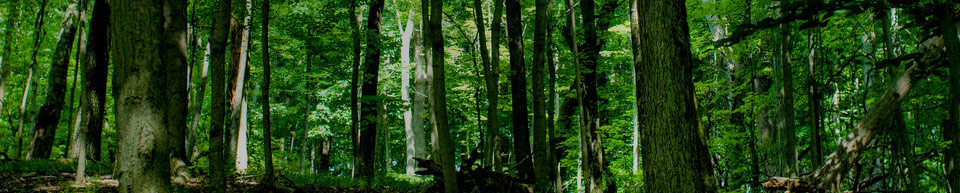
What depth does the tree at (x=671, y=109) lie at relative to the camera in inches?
129

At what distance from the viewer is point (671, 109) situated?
3.29 meters

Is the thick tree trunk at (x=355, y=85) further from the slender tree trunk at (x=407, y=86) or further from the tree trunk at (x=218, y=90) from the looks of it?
the slender tree trunk at (x=407, y=86)

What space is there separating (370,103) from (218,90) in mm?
5856

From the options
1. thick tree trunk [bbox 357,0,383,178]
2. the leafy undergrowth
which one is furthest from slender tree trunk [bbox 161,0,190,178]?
thick tree trunk [bbox 357,0,383,178]

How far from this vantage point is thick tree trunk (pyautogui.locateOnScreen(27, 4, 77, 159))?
10719mm

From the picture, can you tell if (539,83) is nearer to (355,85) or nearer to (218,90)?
(218,90)

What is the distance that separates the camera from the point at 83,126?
234 inches

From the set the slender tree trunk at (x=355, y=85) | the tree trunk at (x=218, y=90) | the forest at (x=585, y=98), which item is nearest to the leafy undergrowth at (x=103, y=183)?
the forest at (x=585, y=98)

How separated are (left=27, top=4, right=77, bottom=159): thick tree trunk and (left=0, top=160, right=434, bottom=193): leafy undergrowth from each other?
243 centimetres

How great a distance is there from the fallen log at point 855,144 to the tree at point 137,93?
481 centimetres

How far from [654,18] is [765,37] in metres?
4.58

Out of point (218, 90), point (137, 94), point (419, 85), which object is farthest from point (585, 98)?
point (419, 85)

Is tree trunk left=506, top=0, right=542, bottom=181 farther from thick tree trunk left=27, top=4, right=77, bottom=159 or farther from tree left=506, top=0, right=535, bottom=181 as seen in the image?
thick tree trunk left=27, top=4, right=77, bottom=159

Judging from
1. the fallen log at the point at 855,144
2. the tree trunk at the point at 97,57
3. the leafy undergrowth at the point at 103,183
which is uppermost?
the tree trunk at the point at 97,57
